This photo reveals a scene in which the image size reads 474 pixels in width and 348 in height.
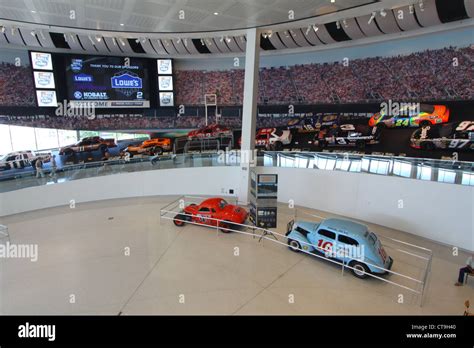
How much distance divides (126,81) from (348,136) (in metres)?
13.4

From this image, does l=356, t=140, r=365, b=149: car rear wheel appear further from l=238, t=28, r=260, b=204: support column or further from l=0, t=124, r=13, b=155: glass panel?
l=0, t=124, r=13, b=155: glass panel

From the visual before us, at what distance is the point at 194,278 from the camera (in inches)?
232

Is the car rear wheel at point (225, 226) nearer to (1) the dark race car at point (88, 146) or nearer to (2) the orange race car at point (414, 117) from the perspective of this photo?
(2) the orange race car at point (414, 117)

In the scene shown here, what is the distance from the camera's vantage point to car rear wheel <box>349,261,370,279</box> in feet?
18.9

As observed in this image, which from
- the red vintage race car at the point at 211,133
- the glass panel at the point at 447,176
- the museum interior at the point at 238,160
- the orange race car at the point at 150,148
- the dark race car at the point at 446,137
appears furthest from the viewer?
the red vintage race car at the point at 211,133

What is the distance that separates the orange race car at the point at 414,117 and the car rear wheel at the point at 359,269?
33.9 ft

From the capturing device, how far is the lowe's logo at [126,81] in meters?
16.8

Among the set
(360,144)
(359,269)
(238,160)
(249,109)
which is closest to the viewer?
(359,269)

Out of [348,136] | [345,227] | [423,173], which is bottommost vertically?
[345,227]

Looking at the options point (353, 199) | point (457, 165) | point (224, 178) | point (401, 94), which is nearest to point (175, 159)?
point (224, 178)

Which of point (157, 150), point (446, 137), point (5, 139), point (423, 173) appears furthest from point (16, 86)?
point (446, 137)

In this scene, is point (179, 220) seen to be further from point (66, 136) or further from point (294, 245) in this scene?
point (66, 136)

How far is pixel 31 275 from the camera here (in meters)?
6.09

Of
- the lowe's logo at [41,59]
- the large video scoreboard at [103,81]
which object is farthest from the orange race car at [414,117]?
the lowe's logo at [41,59]
